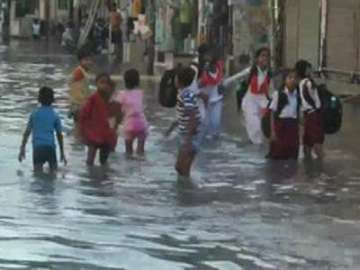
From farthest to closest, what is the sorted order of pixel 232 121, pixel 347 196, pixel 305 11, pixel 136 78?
1. pixel 305 11
2. pixel 232 121
3. pixel 136 78
4. pixel 347 196

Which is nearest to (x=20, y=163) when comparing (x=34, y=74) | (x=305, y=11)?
(x=305, y=11)

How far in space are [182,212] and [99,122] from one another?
3.84 m

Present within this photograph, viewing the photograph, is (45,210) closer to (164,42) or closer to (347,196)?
(347,196)

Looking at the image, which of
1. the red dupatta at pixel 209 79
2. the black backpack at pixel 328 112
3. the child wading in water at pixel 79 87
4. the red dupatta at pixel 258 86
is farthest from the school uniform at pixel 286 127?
the child wading in water at pixel 79 87

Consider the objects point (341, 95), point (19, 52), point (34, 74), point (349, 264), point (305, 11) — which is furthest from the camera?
point (19, 52)

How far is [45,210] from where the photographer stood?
39.1 feet

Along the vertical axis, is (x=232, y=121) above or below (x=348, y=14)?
below

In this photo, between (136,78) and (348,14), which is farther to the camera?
(348,14)

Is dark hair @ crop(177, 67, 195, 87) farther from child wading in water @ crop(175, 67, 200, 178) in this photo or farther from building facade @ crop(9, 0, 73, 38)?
building facade @ crop(9, 0, 73, 38)

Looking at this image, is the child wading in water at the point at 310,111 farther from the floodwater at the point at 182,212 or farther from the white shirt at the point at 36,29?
the white shirt at the point at 36,29

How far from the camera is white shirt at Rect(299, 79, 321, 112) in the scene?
16609mm

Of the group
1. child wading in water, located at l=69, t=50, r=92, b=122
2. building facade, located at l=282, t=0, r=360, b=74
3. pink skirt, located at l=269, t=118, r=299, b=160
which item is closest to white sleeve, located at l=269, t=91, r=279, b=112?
pink skirt, located at l=269, t=118, r=299, b=160

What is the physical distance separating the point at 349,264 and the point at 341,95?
17589 millimetres

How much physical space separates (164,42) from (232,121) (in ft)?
61.6
